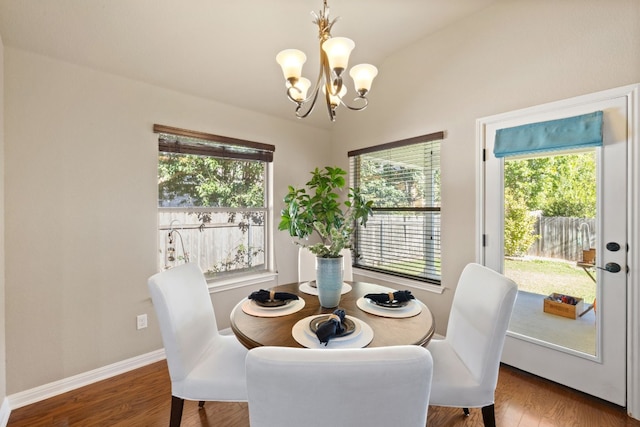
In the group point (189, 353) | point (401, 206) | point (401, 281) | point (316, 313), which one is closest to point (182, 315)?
point (189, 353)

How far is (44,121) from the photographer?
196cm

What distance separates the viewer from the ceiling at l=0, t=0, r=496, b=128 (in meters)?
1.85

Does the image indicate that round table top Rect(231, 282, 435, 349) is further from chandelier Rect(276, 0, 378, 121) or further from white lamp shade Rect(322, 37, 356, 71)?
white lamp shade Rect(322, 37, 356, 71)

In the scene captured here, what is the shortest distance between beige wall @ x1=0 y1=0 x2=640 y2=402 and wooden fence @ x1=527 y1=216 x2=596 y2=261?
0.49 m

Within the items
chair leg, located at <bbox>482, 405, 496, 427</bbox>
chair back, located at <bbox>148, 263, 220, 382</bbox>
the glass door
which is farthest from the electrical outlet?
the glass door

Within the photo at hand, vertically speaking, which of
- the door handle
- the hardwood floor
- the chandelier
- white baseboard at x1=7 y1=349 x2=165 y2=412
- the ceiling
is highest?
the ceiling

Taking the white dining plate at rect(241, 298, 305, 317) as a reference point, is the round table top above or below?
below

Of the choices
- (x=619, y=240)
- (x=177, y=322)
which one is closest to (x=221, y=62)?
(x=177, y=322)

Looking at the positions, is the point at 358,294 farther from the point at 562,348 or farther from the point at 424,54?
the point at 424,54

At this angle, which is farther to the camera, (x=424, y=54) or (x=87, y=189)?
(x=424, y=54)

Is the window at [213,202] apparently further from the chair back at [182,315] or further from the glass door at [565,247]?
the glass door at [565,247]

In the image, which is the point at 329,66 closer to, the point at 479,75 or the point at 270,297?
the point at 270,297

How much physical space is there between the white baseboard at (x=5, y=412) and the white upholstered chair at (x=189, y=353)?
1.21 m

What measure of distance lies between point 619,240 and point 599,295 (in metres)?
0.39
